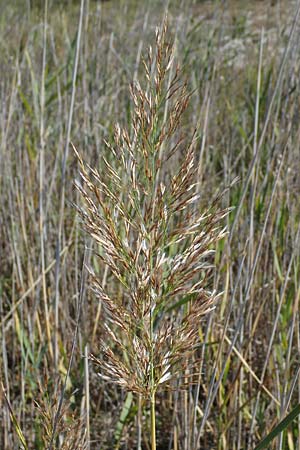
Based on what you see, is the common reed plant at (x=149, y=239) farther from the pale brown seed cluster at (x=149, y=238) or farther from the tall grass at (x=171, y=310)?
the tall grass at (x=171, y=310)

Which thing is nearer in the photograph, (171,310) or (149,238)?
(149,238)

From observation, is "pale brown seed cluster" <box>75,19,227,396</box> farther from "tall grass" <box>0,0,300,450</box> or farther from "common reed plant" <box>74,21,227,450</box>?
"tall grass" <box>0,0,300,450</box>

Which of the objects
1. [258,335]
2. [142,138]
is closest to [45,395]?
[142,138]

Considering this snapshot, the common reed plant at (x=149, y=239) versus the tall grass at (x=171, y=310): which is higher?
the common reed plant at (x=149, y=239)

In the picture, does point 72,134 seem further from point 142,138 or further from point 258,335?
point 142,138

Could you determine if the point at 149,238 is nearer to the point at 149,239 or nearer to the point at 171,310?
the point at 149,239

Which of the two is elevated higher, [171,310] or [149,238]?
[149,238]

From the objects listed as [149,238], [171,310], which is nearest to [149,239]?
[149,238]

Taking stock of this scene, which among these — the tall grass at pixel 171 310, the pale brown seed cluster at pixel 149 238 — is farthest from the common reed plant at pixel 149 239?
the tall grass at pixel 171 310

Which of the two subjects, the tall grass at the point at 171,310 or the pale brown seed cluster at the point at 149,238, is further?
the tall grass at the point at 171,310

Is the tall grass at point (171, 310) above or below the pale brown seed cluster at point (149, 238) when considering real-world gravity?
below

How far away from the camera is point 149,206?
1.75 ft

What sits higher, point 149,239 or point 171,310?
point 149,239

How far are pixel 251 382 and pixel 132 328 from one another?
2.21 ft
